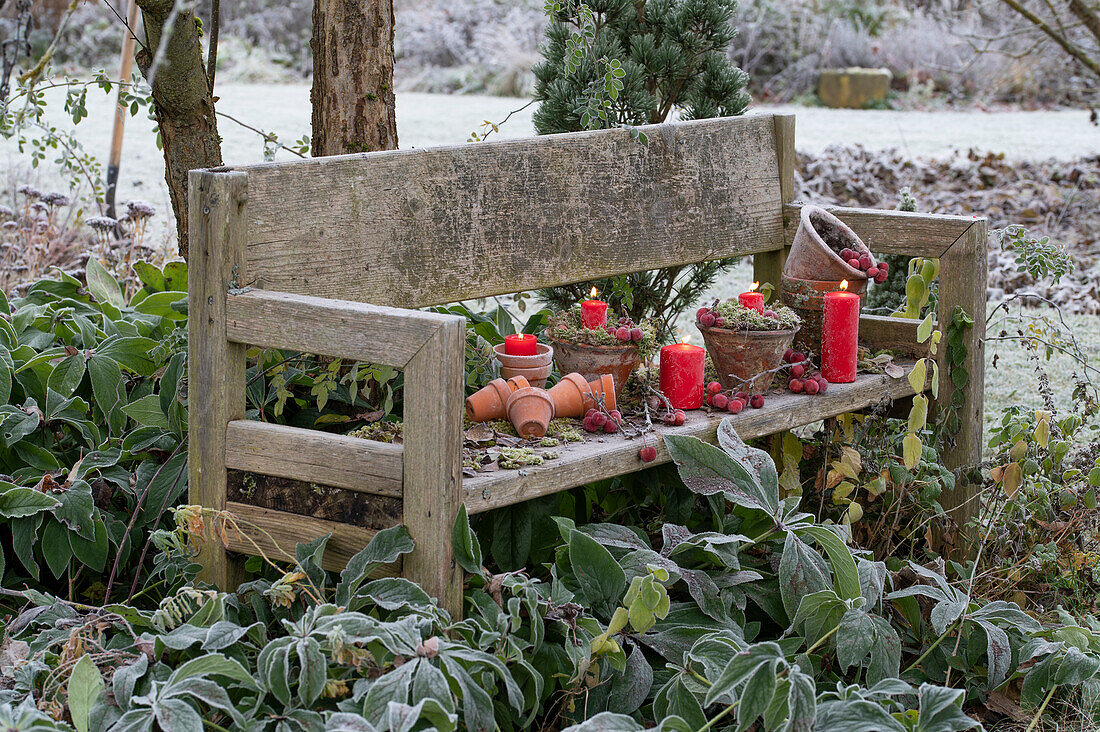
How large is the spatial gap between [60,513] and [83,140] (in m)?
6.84

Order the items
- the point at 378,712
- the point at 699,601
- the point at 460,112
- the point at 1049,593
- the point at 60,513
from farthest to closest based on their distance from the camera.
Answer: the point at 460,112
the point at 1049,593
the point at 60,513
the point at 699,601
the point at 378,712

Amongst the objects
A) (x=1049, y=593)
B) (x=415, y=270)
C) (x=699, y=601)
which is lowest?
(x=1049, y=593)

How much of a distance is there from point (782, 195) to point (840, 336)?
69cm

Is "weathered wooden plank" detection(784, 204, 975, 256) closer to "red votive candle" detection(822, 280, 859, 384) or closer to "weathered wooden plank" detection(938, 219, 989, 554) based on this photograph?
"weathered wooden plank" detection(938, 219, 989, 554)

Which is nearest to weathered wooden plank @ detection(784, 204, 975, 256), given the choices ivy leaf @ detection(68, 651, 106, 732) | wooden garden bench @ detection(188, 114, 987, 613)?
wooden garden bench @ detection(188, 114, 987, 613)

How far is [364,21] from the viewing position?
2.76 metres

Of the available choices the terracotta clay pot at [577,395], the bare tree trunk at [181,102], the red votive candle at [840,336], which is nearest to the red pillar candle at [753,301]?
the red votive candle at [840,336]

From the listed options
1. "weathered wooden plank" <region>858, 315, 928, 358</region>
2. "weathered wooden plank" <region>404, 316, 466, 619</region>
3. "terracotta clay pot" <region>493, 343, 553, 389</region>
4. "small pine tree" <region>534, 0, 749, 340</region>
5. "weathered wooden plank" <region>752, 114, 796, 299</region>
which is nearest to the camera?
"weathered wooden plank" <region>404, 316, 466, 619</region>

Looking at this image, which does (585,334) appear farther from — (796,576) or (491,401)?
(796,576)

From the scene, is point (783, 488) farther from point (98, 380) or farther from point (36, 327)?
point (36, 327)

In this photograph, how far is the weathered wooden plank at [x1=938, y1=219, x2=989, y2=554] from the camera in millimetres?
2744

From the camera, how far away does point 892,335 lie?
2941mm

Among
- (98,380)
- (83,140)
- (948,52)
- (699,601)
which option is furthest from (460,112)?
(699,601)

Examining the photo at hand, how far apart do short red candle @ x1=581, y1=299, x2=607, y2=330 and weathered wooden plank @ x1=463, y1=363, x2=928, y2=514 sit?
0.29 m
